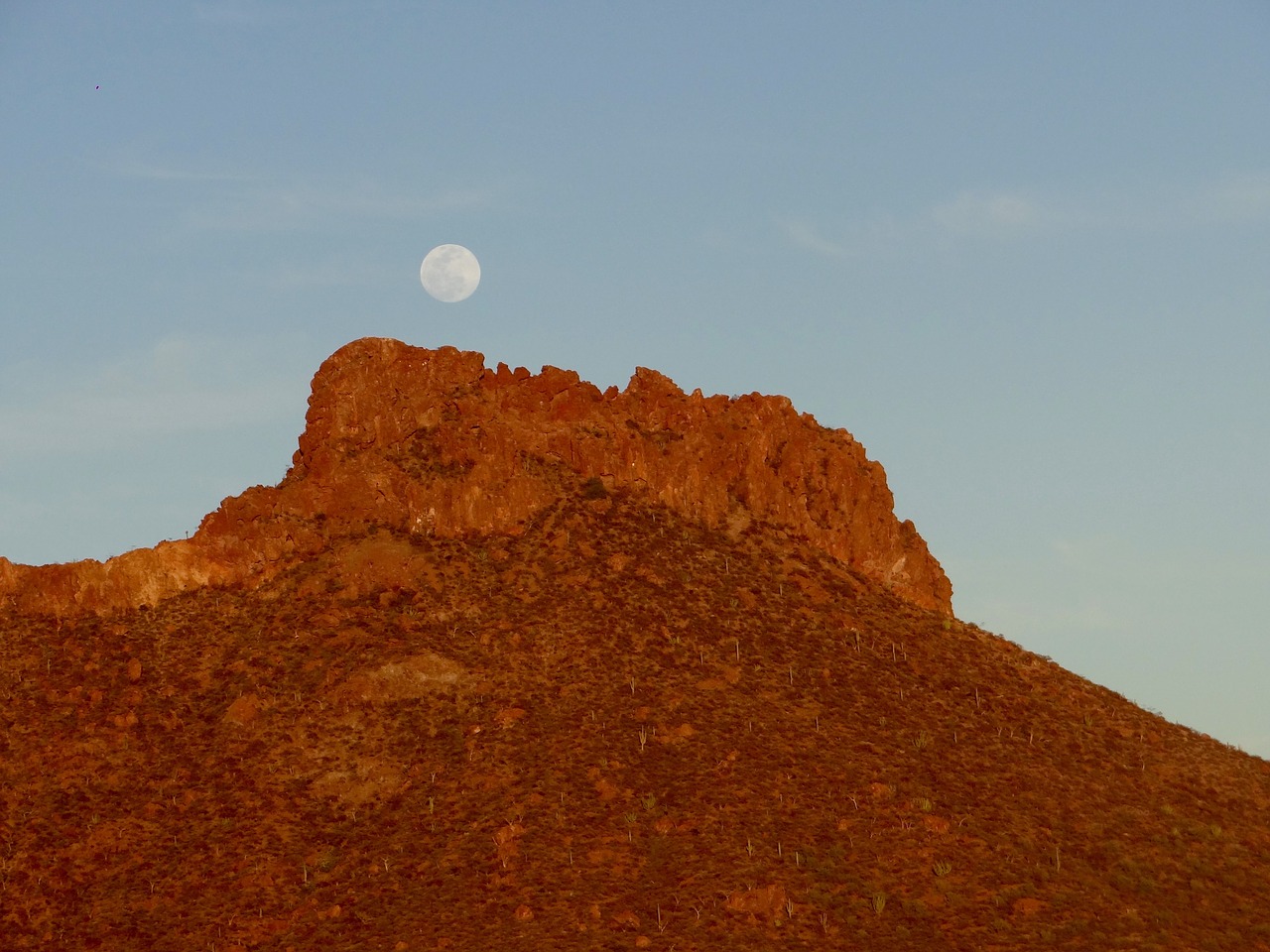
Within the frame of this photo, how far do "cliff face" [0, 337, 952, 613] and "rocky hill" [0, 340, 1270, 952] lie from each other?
182 mm

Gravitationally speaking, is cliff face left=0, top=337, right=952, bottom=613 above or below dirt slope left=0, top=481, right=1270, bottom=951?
above

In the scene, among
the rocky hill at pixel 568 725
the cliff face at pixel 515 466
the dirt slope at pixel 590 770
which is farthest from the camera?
the cliff face at pixel 515 466

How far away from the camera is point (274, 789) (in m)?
56.9

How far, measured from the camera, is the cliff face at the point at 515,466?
69.9 metres

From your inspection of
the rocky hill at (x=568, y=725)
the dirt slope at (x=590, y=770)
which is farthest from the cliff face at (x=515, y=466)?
the dirt slope at (x=590, y=770)

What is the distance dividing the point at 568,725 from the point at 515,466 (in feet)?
56.5

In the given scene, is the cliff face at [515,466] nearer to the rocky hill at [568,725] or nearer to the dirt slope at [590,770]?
the rocky hill at [568,725]

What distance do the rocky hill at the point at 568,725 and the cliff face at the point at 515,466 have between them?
0.18 metres

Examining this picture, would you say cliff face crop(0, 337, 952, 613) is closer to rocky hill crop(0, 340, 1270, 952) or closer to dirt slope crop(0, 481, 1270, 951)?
rocky hill crop(0, 340, 1270, 952)

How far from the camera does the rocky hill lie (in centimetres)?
5019

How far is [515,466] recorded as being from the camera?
72688mm

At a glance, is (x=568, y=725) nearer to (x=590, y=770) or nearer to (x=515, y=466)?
(x=590, y=770)

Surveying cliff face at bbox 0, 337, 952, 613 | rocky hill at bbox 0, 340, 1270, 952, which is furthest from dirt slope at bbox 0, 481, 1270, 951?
cliff face at bbox 0, 337, 952, 613

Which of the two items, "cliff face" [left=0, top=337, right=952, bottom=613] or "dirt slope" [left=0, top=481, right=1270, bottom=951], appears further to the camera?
"cliff face" [left=0, top=337, right=952, bottom=613]
